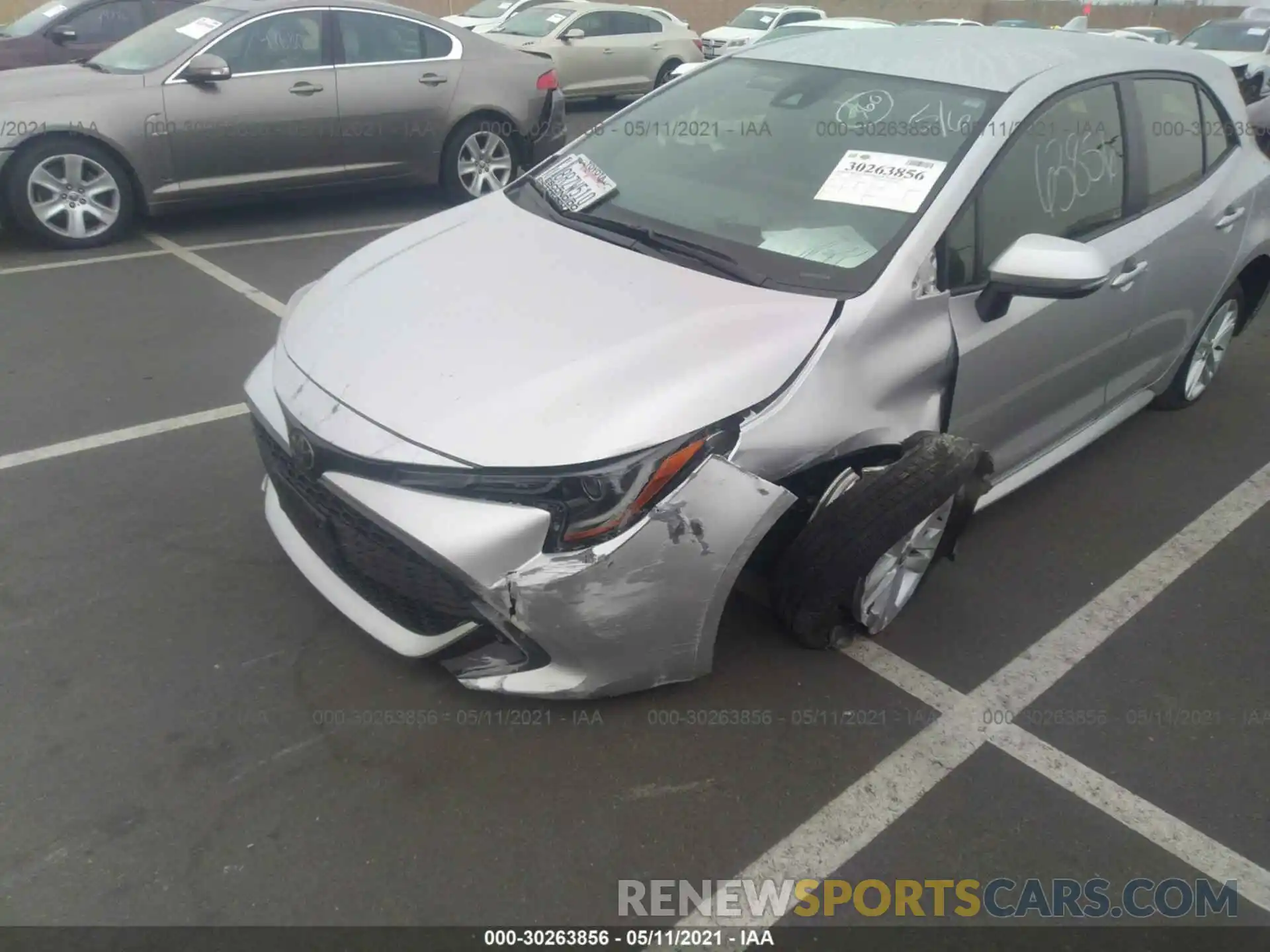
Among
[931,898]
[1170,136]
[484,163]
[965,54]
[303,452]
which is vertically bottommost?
[931,898]

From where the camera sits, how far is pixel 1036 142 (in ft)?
10.4

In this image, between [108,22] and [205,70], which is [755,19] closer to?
[108,22]

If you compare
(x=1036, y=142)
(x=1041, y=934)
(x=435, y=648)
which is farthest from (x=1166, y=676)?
(x=435, y=648)

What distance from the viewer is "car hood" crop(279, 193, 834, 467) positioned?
238cm

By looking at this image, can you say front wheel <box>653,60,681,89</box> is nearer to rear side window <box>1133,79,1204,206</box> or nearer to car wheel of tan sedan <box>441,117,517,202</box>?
car wheel of tan sedan <box>441,117,517,202</box>

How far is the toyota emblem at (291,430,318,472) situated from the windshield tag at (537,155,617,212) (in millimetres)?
1301

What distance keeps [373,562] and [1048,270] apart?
1.98m

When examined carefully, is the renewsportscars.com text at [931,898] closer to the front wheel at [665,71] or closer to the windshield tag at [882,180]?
the windshield tag at [882,180]

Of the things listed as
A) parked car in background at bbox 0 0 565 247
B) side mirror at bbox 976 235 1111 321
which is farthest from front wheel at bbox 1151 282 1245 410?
parked car in background at bbox 0 0 565 247

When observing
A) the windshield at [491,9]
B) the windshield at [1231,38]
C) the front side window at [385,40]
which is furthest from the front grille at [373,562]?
the windshield at [1231,38]

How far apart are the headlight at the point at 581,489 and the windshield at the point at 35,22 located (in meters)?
9.24

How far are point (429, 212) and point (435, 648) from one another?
603 cm

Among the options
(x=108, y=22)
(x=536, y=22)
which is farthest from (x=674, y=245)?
(x=536, y=22)

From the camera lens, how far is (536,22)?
13461 millimetres
